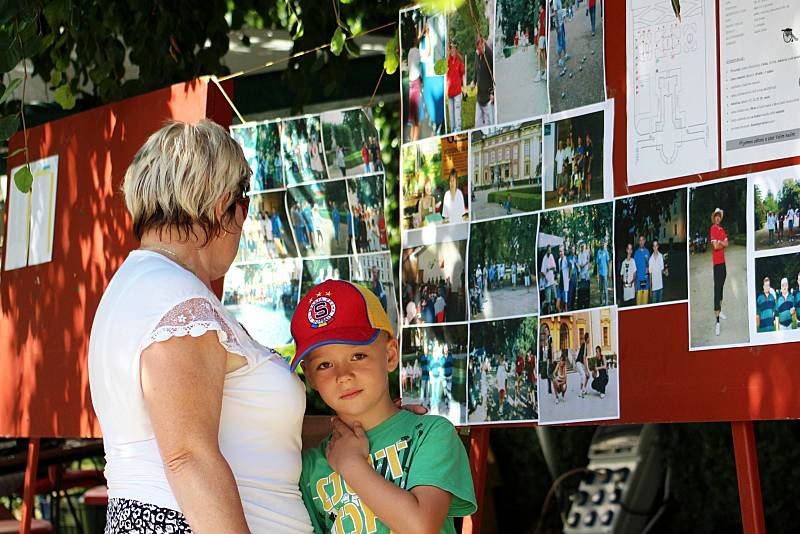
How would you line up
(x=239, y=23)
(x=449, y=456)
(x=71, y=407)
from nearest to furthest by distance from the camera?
1. (x=449, y=456)
2. (x=71, y=407)
3. (x=239, y=23)

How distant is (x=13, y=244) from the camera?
4156 millimetres

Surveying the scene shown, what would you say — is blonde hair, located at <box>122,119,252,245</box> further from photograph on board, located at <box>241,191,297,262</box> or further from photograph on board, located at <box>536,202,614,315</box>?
photograph on board, located at <box>241,191,297,262</box>

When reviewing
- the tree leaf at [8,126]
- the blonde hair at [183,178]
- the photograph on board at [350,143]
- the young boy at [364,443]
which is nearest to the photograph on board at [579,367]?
the young boy at [364,443]

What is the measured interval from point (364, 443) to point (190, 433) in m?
0.48

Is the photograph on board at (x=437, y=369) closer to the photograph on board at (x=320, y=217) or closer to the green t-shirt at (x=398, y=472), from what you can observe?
the photograph on board at (x=320, y=217)

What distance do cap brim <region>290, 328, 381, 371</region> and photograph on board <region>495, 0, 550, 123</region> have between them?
0.82 metres

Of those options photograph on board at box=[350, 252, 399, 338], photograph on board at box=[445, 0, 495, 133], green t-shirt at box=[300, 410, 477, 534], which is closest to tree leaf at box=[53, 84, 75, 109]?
photograph on board at box=[350, 252, 399, 338]

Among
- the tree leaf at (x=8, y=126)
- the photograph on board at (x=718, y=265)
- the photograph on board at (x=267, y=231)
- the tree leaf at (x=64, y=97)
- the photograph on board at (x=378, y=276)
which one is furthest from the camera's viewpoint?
the tree leaf at (x=64, y=97)

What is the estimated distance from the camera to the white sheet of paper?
7.59 ft

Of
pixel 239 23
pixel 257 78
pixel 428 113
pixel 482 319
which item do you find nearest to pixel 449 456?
pixel 482 319

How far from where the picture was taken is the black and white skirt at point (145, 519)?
2.00 metres

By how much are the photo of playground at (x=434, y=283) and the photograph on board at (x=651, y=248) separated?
1.67ft

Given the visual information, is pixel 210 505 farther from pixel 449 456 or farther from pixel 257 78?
pixel 257 78

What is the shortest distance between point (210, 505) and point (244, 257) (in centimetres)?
179
